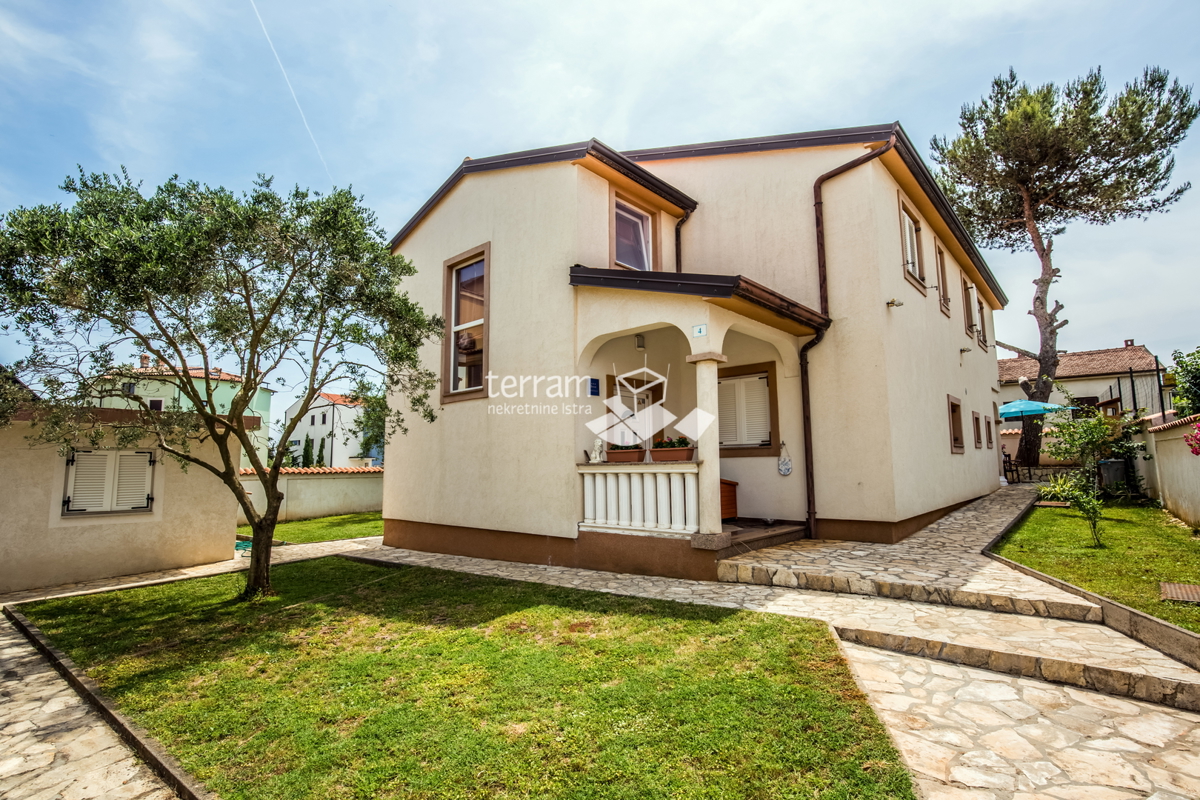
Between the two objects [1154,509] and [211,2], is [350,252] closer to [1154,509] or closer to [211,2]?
[211,2]

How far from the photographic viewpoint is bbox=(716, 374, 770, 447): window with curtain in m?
9.74

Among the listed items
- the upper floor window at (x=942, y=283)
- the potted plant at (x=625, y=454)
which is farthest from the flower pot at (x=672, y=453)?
the upper floor window at (x=942, y=283)

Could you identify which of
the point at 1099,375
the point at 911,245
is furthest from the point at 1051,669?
the point at 1099,375

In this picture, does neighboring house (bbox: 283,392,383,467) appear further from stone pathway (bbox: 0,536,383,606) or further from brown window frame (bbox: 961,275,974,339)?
brown window frame (bbox: 961,275,974,339)

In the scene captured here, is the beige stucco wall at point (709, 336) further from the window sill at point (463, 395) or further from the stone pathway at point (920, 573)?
the stone pathway at point (920, 573)

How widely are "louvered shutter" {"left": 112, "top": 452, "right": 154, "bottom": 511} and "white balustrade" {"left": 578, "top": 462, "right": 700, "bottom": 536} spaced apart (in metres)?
6.99

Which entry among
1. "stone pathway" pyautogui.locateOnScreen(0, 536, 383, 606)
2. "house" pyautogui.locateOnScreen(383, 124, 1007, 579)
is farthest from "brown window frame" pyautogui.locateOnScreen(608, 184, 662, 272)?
"stone pathway" pyautogui.locateOnScreen(0, 536, 383, 606)

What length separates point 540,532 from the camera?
27.8 ft

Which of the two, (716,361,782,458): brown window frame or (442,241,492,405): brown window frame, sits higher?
(442,241,492,405): brown window frame

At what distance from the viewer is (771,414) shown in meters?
9.57

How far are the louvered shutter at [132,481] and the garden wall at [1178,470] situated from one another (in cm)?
1606

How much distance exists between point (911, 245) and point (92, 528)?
Answer: 47.0 feet

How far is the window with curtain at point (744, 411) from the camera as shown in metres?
9.74

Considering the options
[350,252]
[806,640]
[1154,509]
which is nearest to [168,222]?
[350,252]
